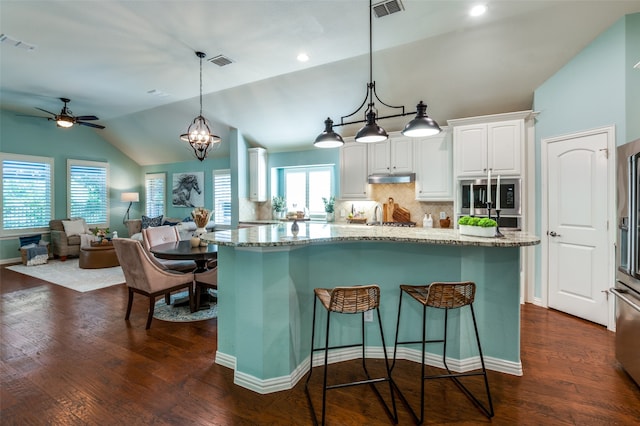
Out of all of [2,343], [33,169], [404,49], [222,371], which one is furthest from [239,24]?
[33,169]

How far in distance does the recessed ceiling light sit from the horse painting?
7.00m

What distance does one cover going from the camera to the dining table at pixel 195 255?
3318 millimetres

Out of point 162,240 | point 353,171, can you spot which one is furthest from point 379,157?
point 162,240

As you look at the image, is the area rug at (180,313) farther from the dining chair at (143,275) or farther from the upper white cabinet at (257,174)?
the upper white cabinet at (257,174)

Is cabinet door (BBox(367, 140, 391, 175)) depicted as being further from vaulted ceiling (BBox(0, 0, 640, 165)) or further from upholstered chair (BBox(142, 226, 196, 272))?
upholstered chair (BBox(142, 226, 196, 272))

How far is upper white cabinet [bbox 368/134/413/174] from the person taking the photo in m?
4.85

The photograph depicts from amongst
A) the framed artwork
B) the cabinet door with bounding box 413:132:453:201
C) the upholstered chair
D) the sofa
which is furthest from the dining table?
the sofa

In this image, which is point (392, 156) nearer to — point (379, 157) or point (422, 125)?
point (379, 157)

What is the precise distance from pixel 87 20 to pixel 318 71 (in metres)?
2.67

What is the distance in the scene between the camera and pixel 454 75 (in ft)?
13.0

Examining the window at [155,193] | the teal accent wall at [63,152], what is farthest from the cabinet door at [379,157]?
the teal accent wall at [63,152]

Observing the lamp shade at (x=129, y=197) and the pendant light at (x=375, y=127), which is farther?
the lamp shade at (x=129, y=197)

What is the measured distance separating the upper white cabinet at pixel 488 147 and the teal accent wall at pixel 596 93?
26 centimetres

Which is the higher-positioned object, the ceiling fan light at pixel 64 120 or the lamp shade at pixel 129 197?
the ceiling fan light at pixel 64 120
